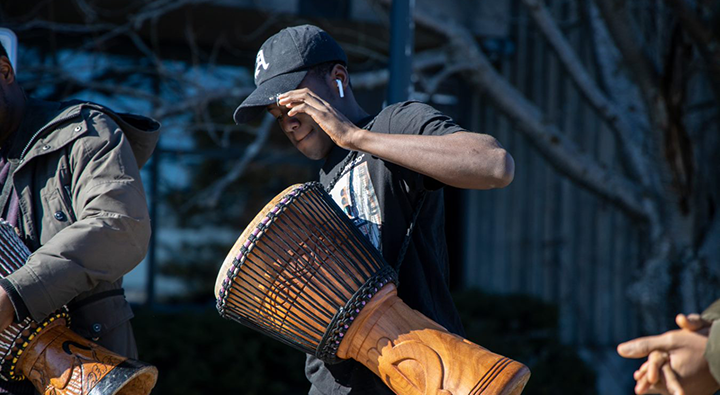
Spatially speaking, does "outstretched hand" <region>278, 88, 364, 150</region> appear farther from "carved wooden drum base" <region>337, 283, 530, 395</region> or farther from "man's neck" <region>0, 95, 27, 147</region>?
"man's neck" <region>0, 95, 27, 147</region>

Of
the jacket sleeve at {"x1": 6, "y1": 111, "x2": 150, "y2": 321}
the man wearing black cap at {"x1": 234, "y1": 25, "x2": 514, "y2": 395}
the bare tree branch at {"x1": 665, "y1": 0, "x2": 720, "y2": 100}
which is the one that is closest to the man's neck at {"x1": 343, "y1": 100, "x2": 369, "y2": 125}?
the man wearing black cap at {"x1": 234, "y1": 25, "x2": 514, "y2": 395}

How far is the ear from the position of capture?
252 cm

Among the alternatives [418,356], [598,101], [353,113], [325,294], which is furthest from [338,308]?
[598,101]

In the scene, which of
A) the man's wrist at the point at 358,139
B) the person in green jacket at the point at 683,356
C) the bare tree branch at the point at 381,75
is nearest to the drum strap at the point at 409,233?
the man's wrist at the point at 358,139

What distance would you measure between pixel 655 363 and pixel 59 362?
1598 millimetres

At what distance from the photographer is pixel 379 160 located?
6.77ft

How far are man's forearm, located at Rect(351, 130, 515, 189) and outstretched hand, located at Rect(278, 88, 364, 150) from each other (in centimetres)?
10

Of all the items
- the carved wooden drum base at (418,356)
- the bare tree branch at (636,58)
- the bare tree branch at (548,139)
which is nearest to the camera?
the carved wooden drum base at (418,356)

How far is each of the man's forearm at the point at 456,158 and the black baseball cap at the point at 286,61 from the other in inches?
16.8

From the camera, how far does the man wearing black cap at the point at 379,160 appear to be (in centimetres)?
185

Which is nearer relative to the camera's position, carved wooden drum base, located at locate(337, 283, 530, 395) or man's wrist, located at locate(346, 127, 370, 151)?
carved wooden drum base, located at locate(337, 283, 530, 395)

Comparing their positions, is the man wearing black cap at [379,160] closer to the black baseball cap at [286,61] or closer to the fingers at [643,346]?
the black baseball cap at [286,61]

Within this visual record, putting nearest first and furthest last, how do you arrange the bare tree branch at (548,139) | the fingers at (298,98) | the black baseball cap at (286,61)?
the fingers at (298,98) → the black baseball cap at (286,61) → the bare tree branch at (548,139)

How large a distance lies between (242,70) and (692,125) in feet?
13.6
